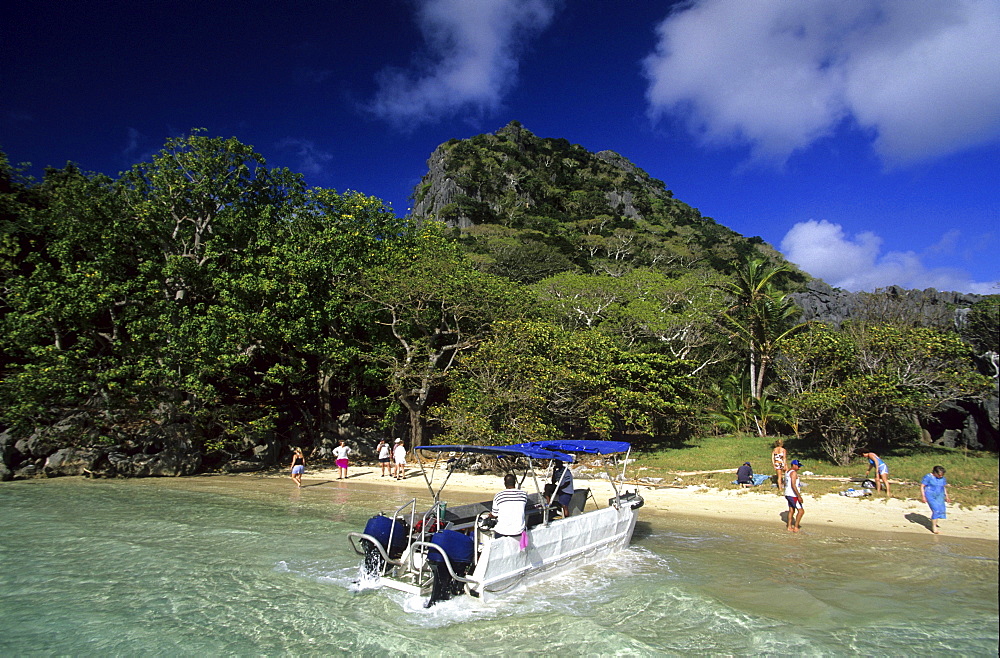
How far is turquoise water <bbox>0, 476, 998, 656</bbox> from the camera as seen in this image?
7070mm

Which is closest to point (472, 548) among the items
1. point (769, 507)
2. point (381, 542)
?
point (381, 542)

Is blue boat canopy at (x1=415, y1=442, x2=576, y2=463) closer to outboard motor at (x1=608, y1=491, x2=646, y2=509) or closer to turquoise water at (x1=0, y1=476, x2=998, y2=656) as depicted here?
outboard motor at (x1=608, y1=491, x2=646, y2=509)

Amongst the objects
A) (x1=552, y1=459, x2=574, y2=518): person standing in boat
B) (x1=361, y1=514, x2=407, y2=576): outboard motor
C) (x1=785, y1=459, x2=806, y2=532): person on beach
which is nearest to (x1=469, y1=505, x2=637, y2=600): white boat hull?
(x1=552, y1=459, x2=574, y2=518): person standing in boat

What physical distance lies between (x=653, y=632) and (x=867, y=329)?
1529cm

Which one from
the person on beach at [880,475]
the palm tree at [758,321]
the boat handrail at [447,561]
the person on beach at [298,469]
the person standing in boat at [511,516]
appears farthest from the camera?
the palm tree at [758,321]

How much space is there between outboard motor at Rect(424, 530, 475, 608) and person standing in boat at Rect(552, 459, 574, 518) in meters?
3.01

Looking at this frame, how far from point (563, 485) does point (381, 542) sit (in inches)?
158

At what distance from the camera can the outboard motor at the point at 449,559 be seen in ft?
25.5

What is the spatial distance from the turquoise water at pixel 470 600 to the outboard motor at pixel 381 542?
1.72 feet

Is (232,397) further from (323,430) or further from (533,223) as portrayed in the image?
(533,223)

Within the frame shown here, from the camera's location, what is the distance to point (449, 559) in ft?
25.8

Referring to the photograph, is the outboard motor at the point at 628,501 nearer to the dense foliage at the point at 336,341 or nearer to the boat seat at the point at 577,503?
the boat seat at the point at 577,503

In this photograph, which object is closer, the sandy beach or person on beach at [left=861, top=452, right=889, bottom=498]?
the sandy beach

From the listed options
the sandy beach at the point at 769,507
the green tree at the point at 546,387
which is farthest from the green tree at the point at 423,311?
the sandy beach at the point at 769,507
